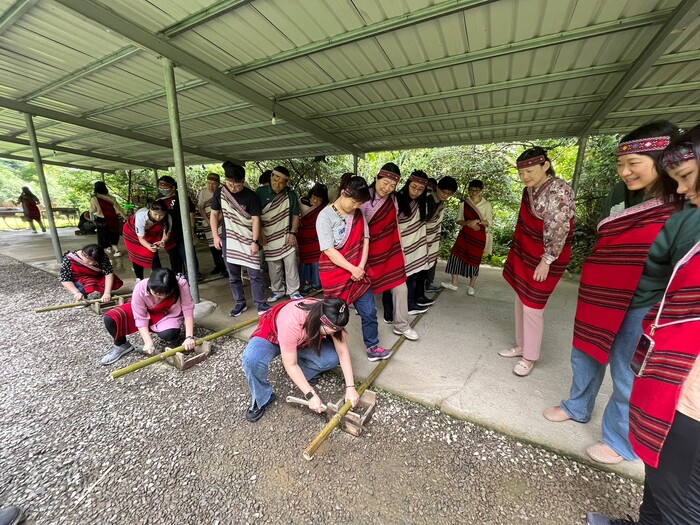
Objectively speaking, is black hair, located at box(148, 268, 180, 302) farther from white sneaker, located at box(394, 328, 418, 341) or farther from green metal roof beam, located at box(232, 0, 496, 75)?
green metal roof beam, located at box(232, 0, 496, 75)

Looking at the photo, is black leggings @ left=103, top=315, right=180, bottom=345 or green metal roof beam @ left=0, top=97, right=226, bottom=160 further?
green metal roof beam @ left=0, top=97, right=226, bottom=160

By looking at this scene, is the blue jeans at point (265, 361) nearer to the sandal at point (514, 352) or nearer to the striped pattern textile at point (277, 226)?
the sandal at point (514, 352)

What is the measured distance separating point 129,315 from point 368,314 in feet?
6.64

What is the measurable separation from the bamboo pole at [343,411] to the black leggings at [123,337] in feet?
5.42

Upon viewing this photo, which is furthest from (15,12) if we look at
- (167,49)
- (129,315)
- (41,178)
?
(41,178)

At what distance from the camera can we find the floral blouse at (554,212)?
1.75m

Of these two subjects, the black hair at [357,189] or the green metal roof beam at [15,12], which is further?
the green metal roof beam at [15,12]

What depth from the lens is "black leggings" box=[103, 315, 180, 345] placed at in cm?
233

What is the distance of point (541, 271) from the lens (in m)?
1.87

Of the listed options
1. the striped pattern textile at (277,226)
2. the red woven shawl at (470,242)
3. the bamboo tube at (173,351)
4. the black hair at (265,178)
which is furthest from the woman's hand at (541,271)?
the black hair at (265,178)

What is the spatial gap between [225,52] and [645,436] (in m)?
3.56

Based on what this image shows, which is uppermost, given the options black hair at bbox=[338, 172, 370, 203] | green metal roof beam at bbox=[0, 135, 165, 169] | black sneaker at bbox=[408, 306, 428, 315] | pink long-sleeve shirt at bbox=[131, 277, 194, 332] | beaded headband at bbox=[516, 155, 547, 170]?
green metal roof beam at bbox=[0, 135, 165, 169]

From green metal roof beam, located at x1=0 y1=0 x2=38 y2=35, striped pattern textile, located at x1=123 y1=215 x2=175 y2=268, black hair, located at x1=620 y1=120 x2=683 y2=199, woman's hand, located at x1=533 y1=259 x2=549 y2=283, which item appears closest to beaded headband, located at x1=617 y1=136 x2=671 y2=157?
black hair, located at x1=620 y1=120 x2=683 y2=199

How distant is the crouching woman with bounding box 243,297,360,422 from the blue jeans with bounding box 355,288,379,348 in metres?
0.42
